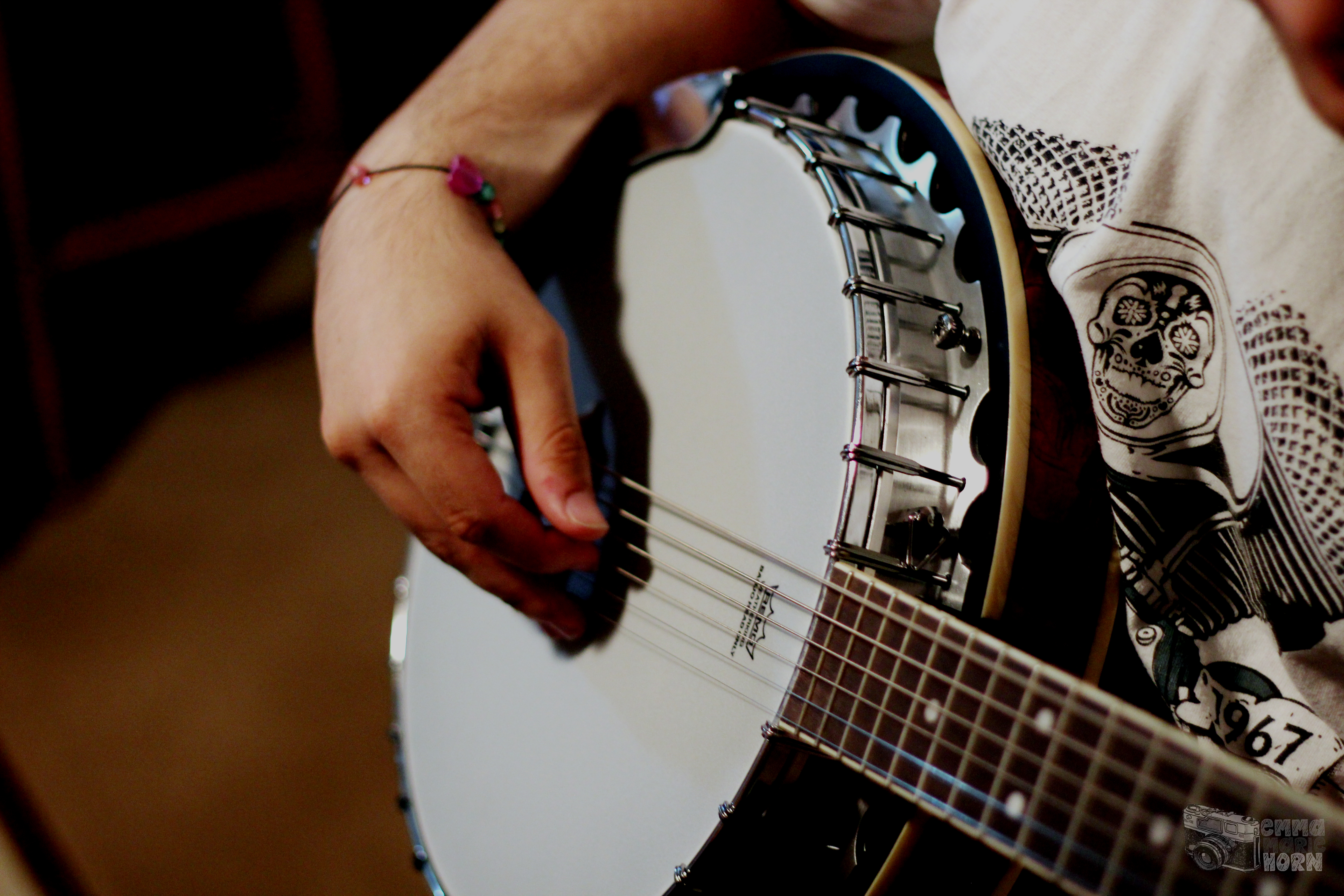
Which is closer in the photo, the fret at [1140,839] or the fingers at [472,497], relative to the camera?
the fret at [1140,839]

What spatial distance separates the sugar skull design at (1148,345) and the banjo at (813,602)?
40mm

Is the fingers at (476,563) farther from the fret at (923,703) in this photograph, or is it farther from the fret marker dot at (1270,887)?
the fret marker dot at (1270,887)

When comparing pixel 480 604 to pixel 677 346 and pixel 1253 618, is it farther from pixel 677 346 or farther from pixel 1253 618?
pixel 1253 618

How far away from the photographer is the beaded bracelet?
747mm

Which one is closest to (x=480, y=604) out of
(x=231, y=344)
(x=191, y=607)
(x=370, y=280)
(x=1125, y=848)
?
(x=370, y=280)

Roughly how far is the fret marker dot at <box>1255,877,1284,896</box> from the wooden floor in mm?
1266

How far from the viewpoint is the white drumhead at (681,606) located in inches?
20.2

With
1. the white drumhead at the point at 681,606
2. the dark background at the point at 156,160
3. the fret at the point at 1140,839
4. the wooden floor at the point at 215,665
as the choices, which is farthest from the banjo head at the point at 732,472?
the dark background at the point at 156,160

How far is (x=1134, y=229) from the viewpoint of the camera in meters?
0.43

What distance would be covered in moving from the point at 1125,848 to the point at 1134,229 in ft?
0.91

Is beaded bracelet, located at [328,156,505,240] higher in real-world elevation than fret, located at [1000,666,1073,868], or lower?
higher

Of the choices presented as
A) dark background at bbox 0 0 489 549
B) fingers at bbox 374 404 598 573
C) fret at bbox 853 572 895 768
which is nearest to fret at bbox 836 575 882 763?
fret at bbox 853 572 895 768

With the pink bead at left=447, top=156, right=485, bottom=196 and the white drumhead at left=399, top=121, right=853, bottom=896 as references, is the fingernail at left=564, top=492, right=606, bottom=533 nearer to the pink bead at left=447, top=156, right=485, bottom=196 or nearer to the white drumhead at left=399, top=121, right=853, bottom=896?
the white drumhead at left=399, top=121, right=853, bottom=896

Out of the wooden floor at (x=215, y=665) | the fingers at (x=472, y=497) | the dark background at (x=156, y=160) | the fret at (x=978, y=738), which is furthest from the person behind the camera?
the dark background at (x=156, y=160)
